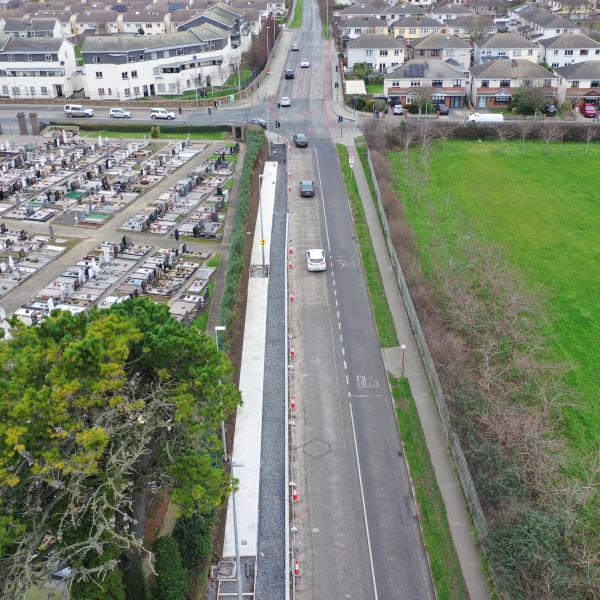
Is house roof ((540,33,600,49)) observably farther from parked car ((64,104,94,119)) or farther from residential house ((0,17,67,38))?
residential house ((0,17,67,38))

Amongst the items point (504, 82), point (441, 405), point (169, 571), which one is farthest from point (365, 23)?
point (169, 571)

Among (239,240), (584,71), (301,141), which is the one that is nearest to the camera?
(239,240)

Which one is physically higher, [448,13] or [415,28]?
[448,13]

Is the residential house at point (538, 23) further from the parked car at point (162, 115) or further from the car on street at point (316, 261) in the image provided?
the car on street at point (316, 261)

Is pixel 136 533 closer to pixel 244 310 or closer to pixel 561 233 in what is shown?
pixel 244 310

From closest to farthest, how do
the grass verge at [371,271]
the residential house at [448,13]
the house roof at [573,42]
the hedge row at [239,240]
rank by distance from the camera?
1. the hedge row at [239,240]
2. the grass verge at [371,271]
3. the house roof at [573,42]
4. the residential house at [448,13]

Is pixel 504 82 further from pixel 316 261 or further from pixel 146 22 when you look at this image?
pixel 146 22

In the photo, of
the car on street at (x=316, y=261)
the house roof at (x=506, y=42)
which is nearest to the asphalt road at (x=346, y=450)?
the car on street at (x=316, y=261)

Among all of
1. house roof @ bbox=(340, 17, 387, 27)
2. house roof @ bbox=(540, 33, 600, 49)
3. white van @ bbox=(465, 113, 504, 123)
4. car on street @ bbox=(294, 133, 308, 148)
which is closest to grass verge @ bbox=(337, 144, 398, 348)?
car on street @ bbox=(294, 133, 308, 148)
